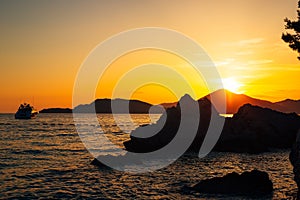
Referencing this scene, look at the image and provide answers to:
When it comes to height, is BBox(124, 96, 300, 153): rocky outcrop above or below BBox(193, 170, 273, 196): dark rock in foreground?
above

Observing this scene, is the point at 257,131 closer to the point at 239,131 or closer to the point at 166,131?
the point at 239,131

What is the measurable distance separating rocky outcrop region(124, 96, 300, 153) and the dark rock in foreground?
91.2 feet

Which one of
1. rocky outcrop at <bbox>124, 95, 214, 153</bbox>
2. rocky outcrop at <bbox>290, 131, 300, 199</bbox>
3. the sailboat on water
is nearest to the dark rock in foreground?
rocky outcrop at <bbox>290, 131, 300, 199</bbox>

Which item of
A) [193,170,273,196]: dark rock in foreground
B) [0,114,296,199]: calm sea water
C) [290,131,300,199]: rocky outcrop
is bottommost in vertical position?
[0,114,296,199]: calm sea water

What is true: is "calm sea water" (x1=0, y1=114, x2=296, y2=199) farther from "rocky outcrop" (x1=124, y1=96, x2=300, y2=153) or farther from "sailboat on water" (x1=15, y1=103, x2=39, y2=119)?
"sailboat on water" (x1=15, y1=103, x2=39, y2=119)

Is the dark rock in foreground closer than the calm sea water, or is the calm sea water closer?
the calm sea water

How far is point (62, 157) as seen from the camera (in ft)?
144

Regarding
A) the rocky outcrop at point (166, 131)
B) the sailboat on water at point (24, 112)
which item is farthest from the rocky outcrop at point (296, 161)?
the sailboat on water at point (24, 112)

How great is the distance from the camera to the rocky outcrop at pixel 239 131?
5403 centimetres

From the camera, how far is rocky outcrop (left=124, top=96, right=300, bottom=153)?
54031 mm

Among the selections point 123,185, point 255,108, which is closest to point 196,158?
point 123,185

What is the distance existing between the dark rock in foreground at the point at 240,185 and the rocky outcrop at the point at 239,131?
27802mm

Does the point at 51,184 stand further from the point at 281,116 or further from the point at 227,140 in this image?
the point at 281,116

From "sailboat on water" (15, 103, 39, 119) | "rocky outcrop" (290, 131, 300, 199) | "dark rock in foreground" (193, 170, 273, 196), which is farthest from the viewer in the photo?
"sailboat on water" (15, 103, 39, 119)
